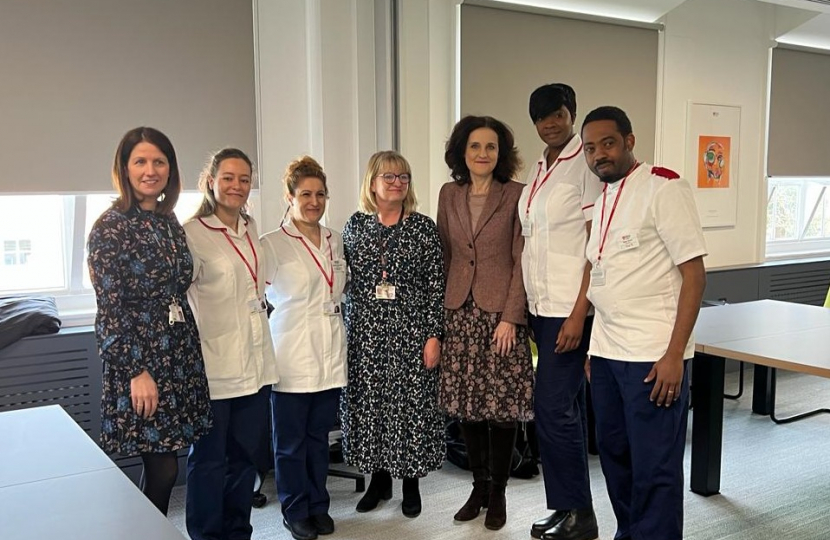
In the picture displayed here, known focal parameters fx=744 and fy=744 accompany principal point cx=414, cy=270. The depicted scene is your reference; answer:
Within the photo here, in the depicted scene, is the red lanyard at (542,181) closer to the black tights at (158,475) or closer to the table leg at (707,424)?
the table leg at (707,424)

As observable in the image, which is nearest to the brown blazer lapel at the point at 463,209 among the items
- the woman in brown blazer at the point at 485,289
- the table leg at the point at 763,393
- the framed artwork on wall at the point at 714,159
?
the woman in brown blazer at the point at 485,289

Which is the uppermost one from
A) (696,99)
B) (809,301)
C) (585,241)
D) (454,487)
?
(696,99)

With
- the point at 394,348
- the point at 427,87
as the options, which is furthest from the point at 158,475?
the point at 427,87

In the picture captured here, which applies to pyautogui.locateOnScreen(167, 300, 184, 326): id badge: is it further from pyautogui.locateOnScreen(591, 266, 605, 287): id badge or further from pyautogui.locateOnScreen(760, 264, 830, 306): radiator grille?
pyautogui.locateOnScreen(760, 264, 830, 306): radiator grille

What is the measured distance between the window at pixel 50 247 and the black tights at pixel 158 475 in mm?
1607

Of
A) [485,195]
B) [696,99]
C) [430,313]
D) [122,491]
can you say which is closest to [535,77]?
[696,99]

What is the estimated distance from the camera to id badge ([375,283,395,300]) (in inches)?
123

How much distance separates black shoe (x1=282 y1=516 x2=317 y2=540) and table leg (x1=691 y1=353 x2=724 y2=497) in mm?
1861

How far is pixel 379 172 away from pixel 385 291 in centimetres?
50

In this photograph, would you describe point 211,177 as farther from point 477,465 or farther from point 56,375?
point 477,465

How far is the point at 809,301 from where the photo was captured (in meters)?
6.48

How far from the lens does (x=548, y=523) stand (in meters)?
3.13

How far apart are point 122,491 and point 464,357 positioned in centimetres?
171

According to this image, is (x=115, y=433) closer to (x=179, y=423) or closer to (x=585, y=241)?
(x=179, y=423)
